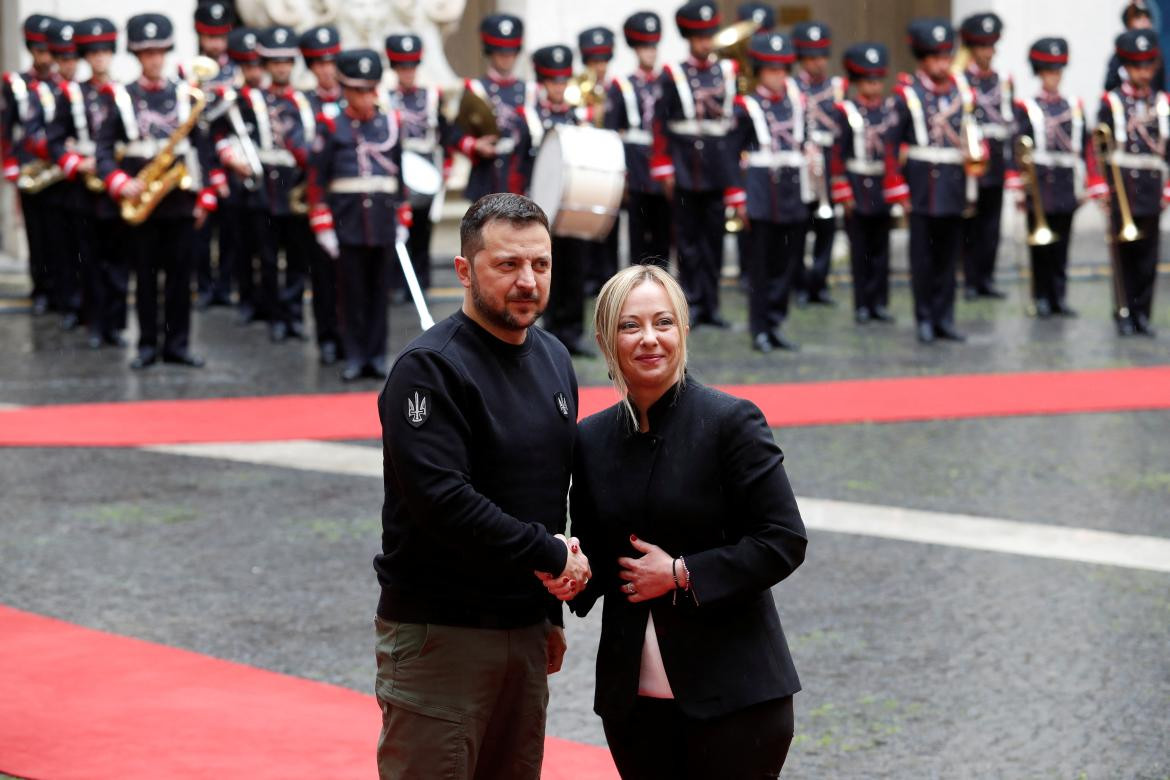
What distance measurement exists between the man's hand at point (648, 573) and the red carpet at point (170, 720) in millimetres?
1352

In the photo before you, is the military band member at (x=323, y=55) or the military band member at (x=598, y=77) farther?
the military band member at (x=598, y=77)

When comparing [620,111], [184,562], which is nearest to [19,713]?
[184,562]

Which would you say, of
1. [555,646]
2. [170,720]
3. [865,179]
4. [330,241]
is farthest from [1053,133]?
[555,646]

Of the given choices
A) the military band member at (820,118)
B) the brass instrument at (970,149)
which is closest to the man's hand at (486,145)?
the military band member at (820,118)

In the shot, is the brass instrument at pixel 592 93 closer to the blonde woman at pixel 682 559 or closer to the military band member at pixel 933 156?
the military band member at pixel 933 156

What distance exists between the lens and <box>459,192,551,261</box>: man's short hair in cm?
394

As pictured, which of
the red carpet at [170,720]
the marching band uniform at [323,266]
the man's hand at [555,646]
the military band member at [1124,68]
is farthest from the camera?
the military band member at [1124,68]

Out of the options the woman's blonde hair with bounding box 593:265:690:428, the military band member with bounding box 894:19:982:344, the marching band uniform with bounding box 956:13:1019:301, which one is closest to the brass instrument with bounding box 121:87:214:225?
the military band member with bounding box 894:19:982:344

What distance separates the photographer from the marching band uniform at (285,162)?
14375mm

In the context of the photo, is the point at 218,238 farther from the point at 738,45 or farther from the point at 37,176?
the point at 738,45

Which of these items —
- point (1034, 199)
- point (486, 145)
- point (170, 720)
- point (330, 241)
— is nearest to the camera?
point (170, 720)

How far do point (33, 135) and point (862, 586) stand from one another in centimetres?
994

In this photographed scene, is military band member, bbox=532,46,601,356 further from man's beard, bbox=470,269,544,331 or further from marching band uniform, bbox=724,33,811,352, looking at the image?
man's beard, bbox=470,269,544,331

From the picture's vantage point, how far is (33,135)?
15250 millimetres
